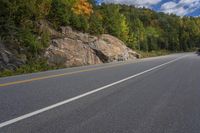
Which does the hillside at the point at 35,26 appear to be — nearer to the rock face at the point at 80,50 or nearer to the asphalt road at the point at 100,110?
the rock face at the point at 80,50

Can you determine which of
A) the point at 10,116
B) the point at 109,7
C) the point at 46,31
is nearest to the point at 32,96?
the point at 10,116

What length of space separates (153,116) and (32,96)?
3506 millimetres

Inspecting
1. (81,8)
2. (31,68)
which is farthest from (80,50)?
(81,8)

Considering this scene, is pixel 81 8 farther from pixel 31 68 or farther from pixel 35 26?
pixel 31 68

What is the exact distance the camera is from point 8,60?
2175 centimetres

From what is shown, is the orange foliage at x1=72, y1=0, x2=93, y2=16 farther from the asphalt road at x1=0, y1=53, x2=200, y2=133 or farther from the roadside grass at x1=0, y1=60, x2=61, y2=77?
the asphalt road at x1=0, y1=53, x2=200, y2=133

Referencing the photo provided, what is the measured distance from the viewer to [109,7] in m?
57.3

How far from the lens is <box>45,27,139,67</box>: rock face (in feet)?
89.5

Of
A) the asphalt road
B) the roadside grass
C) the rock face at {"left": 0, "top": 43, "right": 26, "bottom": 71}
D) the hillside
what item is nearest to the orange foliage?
the hillside

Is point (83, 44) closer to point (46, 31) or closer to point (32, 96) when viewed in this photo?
point (46, 31)

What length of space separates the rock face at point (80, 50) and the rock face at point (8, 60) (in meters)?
3.73

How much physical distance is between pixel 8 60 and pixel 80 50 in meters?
10.2

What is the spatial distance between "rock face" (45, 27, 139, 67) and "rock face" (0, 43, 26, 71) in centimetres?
373

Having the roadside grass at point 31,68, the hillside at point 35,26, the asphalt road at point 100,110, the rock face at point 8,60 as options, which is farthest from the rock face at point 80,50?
the asphalt road at point 100,110
